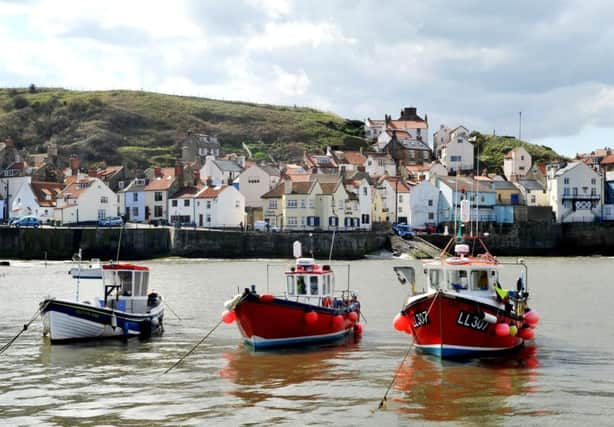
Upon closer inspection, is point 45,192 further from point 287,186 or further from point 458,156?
point 458,156

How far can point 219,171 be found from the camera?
359ft

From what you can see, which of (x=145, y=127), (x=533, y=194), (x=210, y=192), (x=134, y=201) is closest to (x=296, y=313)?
(x=210, y=192)

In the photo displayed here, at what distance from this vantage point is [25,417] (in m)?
19.4

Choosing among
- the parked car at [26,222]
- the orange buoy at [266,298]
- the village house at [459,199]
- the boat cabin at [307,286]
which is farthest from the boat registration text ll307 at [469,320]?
the village house at [459,199]

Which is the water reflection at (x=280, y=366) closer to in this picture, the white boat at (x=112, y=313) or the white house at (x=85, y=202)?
the white boat at (x=112, y=313)

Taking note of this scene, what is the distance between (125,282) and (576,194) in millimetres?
82455

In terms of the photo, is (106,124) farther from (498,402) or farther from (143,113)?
(498,402)

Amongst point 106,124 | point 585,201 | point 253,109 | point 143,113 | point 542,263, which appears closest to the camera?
point 542,263

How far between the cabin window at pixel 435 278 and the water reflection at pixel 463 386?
212 cm

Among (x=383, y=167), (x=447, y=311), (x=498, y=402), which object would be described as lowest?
(x=498, y=402)

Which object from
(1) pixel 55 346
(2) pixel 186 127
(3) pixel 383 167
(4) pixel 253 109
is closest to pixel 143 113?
(2) pixel 186 127

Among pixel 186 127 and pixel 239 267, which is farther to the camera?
pixel 186 127

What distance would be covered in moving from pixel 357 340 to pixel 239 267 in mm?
40955

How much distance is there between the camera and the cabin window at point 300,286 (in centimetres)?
3016
